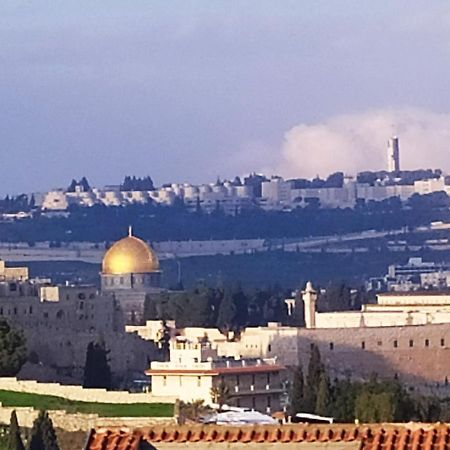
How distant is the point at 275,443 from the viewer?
1011 centimetres

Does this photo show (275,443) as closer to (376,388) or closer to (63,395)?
(376,388)

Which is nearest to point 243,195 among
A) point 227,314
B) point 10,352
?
point 227,314

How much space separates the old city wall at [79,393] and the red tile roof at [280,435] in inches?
1234

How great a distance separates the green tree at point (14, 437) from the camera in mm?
34947

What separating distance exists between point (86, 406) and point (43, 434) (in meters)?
5.01

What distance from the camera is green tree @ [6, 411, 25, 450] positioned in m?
34.9

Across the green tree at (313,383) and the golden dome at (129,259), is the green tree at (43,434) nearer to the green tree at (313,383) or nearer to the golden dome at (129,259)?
the green tree at (313,383)

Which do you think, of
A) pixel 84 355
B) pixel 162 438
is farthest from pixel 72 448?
pixel 162 438

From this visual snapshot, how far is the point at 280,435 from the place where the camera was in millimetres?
10172

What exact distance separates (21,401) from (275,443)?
31.4 m

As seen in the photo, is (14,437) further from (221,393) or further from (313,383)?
(313,383)

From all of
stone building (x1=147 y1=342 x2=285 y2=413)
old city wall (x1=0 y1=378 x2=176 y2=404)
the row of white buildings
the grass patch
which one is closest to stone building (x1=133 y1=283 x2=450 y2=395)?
stone building (x1=147 y1=342 x2=285 y2=413)

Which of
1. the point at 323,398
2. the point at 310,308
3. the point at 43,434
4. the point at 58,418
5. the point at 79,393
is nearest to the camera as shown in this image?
the point at 43,434

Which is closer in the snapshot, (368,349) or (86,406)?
(86,406)
